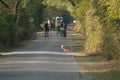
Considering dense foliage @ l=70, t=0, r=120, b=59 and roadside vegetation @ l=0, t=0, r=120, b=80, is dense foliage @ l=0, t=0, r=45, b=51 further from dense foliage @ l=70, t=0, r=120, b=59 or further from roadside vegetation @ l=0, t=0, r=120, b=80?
dense foliage @ l=70, t=0, r=120, b=59

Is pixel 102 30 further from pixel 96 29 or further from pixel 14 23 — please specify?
pixel 14 23

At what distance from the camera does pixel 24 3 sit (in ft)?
159

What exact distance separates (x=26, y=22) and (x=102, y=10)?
22505 millimetres

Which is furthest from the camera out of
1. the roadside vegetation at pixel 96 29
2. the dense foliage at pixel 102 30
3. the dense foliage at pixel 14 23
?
the dense foliage at pixel 14 23

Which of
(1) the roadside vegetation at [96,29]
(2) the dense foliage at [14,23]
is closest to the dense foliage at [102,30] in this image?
(1) the roadside vegetation at [96,29]

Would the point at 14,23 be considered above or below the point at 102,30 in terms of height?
below

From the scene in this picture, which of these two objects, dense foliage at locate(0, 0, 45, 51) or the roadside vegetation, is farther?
dense foliage at locate(0, 0, 45, 51)

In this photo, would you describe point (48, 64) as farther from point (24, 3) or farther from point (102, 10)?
point (24, 3)

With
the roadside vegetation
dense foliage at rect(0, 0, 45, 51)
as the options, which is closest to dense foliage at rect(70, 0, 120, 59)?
the roadside vegetation

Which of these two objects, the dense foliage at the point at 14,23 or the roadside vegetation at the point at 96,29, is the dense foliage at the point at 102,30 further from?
the dense foliage at the point at 14,23

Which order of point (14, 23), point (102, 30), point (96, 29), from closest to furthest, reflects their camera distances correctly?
point (102, 30)
point (96, 29)
point (14, 23)

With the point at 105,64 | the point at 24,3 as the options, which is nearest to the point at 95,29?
the point at 105,64

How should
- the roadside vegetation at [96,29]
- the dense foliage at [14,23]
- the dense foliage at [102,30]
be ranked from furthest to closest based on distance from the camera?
the dense foliage at [14,23]
the dense foliage at [102,30]
the roadside vegetation at [96,29]

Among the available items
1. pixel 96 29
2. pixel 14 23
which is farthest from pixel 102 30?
pixel 14 23
